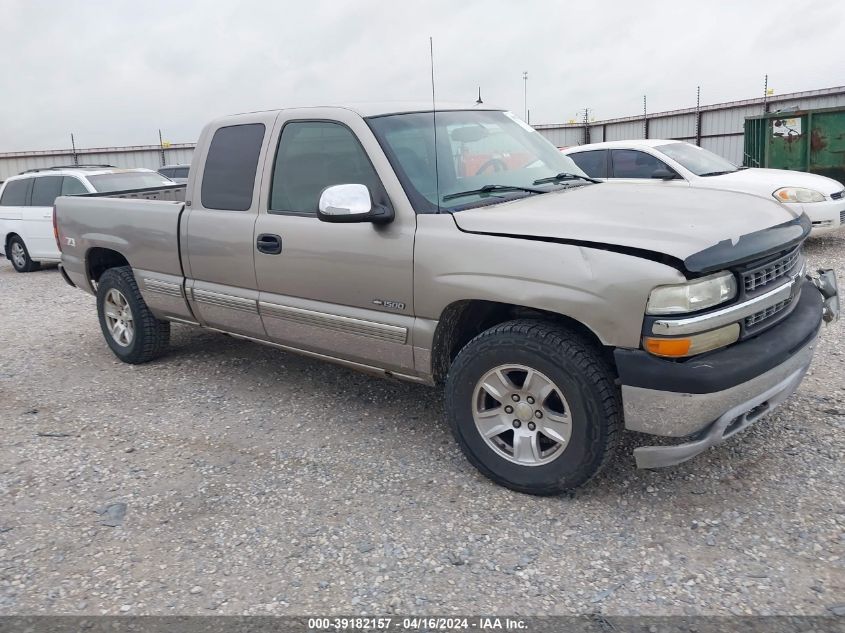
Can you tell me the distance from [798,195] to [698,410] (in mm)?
7217

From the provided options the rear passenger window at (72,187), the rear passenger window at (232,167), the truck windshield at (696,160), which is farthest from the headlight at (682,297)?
the rear passenger window at (72,187)

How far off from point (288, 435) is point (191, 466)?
0.61 meters

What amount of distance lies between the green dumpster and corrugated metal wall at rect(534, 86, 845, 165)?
2.25 metres

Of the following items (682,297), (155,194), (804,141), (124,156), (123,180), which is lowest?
(682,297)

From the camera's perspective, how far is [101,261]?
601 cm

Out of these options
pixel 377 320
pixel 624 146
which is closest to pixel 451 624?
pixel 377 320

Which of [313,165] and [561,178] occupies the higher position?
[313,165]

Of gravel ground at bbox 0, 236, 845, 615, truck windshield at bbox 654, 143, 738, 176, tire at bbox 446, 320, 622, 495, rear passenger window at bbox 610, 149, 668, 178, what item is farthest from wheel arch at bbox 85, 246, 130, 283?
truck windshield at bbox 654, 143, 738, 176

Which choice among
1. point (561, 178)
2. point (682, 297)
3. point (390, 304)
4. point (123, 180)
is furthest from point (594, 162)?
point (123, 180)

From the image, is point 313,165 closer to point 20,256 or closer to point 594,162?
point 594,162

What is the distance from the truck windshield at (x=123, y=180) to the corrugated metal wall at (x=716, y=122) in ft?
30.4

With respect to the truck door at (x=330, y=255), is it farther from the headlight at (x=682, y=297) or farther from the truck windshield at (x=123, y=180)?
the truck windshield at (x=123, y=180)

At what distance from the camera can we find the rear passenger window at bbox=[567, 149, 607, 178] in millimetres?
9398

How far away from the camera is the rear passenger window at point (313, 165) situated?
399cm
